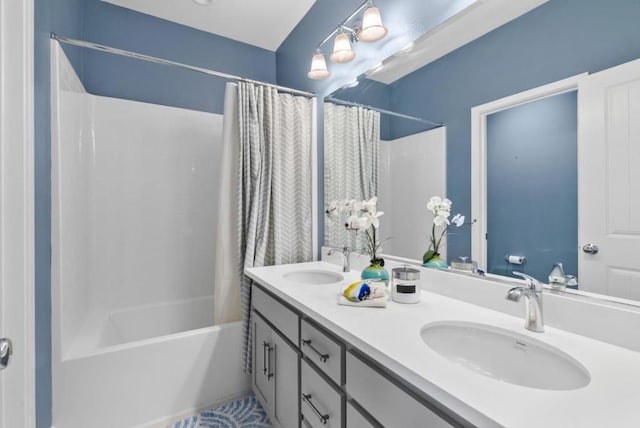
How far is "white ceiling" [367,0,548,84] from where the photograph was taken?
1.00 metres

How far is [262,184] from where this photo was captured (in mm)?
1866

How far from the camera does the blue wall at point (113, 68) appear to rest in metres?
1.24

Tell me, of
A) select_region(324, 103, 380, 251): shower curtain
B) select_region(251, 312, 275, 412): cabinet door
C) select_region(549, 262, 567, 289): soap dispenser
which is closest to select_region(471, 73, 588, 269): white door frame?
select_region(549, 262, 567, 289): soap dispenser

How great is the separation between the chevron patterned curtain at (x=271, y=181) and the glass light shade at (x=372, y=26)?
656 mm

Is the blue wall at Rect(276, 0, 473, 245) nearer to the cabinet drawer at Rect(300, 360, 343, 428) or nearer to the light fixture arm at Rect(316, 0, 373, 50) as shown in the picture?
the light fixture arm at Rect(316, 0, 373, 50)

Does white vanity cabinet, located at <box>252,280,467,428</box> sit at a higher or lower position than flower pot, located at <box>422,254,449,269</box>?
lower

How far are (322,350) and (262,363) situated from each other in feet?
2.45

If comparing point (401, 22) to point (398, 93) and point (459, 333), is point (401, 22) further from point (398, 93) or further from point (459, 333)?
point (459, 333)

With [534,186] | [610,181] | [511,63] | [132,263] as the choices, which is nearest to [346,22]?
[511,63]

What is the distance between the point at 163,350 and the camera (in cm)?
155

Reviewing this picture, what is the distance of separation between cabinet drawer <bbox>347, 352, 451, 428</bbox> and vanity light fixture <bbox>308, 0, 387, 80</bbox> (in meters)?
1.47

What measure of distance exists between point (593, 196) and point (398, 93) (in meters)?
0.93
